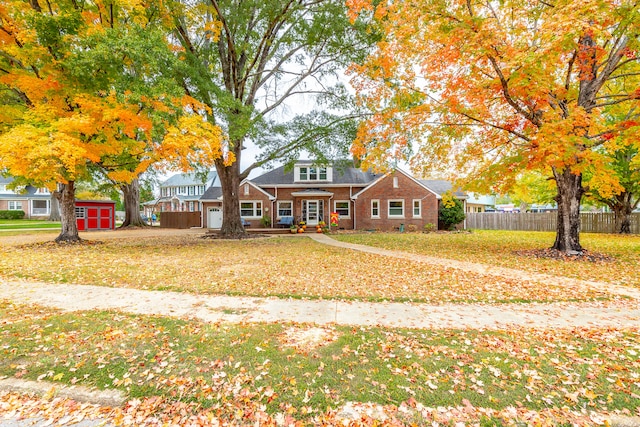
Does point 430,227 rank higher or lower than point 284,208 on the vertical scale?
lower

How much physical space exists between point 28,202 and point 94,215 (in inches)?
937

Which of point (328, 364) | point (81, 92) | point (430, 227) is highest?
point (81, 92)

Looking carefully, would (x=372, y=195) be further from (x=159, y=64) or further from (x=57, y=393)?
(x=57, y=393)

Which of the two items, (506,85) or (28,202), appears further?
(28,202)

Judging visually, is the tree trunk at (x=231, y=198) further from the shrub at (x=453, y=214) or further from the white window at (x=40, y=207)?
the white window at (x=40, y=207)

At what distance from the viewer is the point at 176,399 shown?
2.88m

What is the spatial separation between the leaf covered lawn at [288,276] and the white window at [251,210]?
14.6 meters

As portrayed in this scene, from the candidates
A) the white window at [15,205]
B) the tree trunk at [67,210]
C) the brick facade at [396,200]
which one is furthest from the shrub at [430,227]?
the white window at [15,205]

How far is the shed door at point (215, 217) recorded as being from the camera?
2811cm

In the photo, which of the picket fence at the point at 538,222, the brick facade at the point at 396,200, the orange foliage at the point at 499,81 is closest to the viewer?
the orange foliage at the point at 499,81

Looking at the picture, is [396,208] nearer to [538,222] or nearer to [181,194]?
[538,222]

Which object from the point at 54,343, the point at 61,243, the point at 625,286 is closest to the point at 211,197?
the point at 61,243

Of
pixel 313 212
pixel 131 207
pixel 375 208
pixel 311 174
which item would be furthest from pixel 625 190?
pixel 131 207

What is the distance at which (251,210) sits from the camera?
84.9 ft
